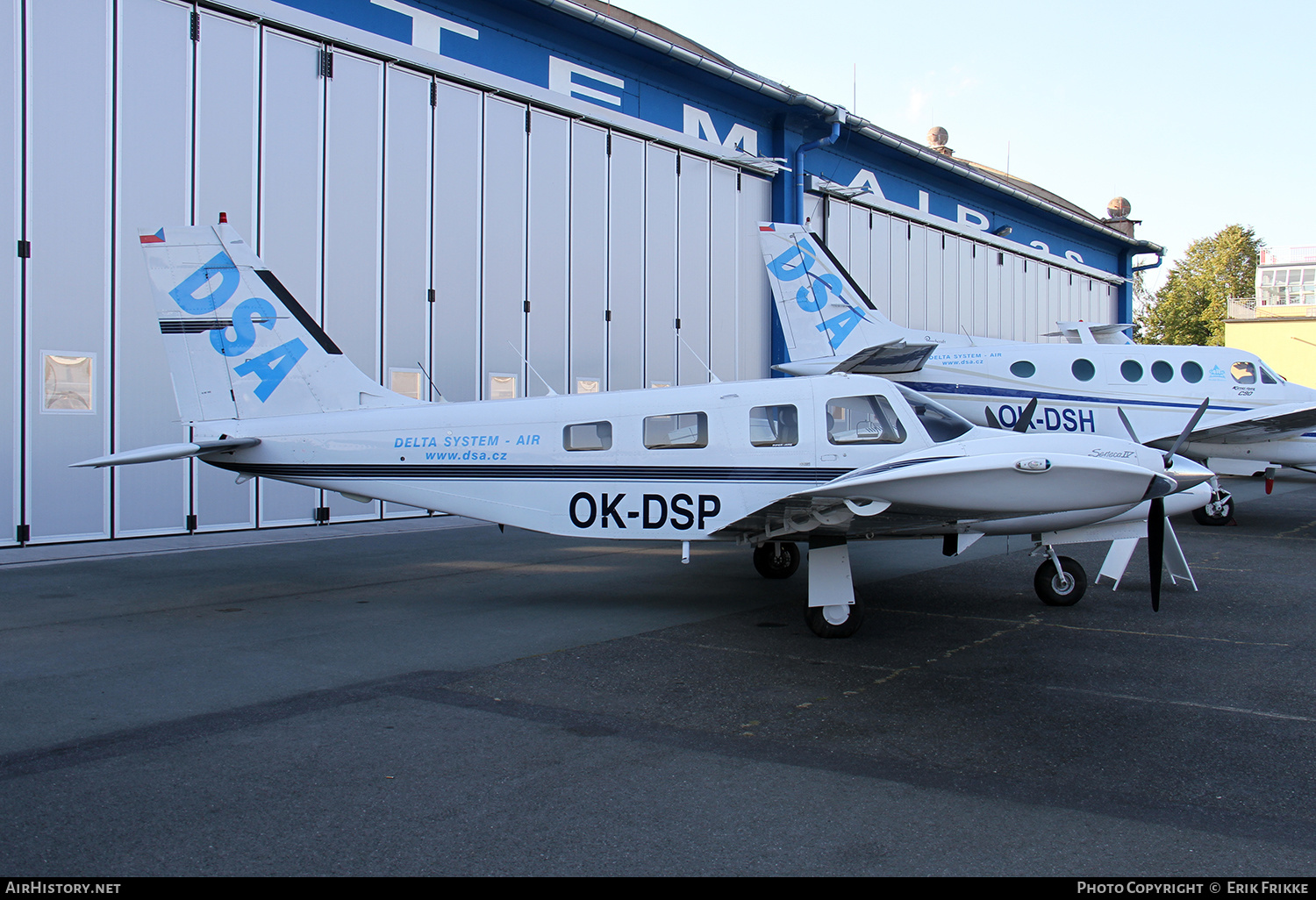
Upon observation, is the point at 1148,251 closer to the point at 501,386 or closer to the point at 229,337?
the point at 501,386

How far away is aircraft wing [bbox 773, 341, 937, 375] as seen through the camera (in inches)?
582

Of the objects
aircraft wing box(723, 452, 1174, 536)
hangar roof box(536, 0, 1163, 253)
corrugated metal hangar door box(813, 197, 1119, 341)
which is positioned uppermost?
hangar roof box(536, 0, 1163, 253)

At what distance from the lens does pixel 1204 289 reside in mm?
76500

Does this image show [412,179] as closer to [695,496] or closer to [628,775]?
[695,496]

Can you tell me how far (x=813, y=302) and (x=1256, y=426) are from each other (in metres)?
7.98

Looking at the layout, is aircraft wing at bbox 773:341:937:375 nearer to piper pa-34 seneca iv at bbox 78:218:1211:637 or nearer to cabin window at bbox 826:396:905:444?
piper pa-34 seneca iv at bbox 78:218:1211:637

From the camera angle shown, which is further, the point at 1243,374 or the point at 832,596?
the point at 1243,374

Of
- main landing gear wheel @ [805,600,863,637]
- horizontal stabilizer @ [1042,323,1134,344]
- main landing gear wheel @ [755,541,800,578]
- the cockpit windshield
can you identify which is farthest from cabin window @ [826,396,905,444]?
horizontal stabilizer @ [1042,323,1134,344]

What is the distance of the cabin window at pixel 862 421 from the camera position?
8188mm

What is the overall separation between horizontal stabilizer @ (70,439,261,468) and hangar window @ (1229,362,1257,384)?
53.8ft

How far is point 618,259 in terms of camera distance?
18.5 metres

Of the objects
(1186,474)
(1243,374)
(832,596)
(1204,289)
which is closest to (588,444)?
(832,596)

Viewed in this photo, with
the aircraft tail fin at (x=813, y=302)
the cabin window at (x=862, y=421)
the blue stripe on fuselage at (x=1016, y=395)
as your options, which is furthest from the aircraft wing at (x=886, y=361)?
the cabin window at (x=862, y=421)

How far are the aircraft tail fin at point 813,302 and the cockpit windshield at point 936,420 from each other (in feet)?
28.0
